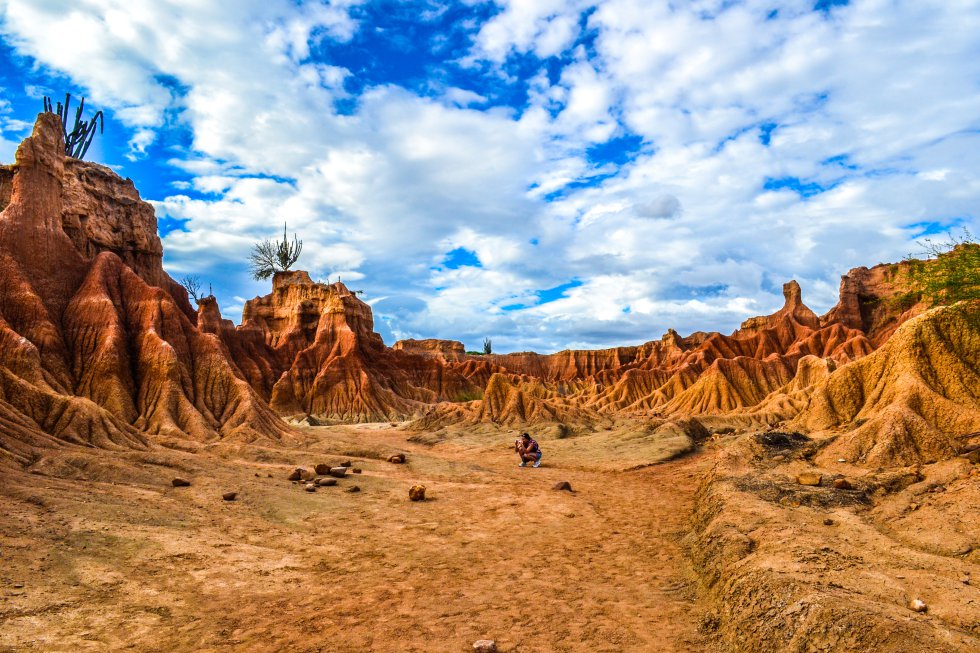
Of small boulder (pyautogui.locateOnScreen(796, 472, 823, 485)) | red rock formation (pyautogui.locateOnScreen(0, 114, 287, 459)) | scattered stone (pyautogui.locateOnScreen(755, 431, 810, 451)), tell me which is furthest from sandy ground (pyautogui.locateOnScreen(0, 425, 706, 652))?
red rock formation (pyautogui.locateOnScreen(0, 114, 287, 459))

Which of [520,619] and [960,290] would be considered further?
[960,290]

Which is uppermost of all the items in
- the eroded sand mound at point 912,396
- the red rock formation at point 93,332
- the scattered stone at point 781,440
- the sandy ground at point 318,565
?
the red rock formation at point 93,332

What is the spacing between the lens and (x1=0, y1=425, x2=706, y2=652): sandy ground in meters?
7.01

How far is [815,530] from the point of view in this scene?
914cm

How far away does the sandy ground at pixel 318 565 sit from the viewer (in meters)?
7.01

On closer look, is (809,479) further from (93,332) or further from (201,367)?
(93,332)

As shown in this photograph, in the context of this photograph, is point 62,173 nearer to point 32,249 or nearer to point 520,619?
point 32,249

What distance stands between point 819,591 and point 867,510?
5.81 m

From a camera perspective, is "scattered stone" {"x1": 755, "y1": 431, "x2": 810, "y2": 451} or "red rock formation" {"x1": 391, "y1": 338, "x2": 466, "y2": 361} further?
"red rock formation" {"x1": 391, "y1": 338, "x2": 466, "y2": 361}

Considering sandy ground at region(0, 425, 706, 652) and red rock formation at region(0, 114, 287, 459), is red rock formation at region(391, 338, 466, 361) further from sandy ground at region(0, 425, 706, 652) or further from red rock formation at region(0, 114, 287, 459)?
sandy ground at region(0, 425, 706, 652)

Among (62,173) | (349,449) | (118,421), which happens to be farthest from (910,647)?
(62,173)

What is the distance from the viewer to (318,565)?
9852 millimetres

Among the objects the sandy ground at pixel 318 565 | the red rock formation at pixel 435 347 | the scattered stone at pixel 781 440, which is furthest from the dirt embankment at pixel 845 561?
the red rock formation at pixel 435 347

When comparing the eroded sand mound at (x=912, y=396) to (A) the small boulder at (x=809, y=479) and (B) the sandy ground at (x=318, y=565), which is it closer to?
(A) the small boulder at (x=809, y=479)
